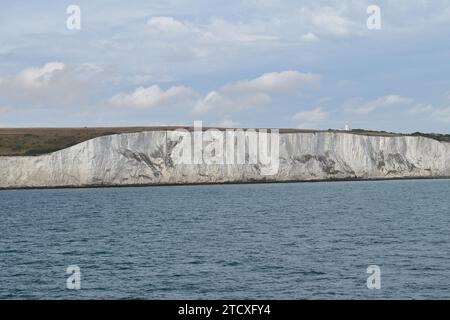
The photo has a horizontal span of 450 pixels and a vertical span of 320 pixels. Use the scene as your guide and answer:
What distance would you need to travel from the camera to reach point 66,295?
965 inches

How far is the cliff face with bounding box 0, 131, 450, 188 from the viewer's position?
3952 inches

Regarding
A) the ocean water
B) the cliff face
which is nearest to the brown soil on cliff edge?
the cliff face

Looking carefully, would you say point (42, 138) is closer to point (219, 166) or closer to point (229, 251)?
point (219, 166)

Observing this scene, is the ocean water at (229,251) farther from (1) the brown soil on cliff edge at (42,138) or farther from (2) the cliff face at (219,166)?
(1) the brown soil on cliff edge at (42,138)

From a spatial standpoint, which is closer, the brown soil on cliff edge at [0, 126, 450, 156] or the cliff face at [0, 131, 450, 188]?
the cliff face at [0, 131, 450, 188]

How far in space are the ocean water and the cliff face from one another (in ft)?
113

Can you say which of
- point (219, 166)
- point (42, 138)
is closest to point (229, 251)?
point (219, 166)

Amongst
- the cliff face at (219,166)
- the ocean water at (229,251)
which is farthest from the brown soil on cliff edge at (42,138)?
the ocean water at (229,251)

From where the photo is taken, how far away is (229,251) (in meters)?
34.9

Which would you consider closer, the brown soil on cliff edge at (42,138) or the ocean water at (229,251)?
the ocean water at (229,251)

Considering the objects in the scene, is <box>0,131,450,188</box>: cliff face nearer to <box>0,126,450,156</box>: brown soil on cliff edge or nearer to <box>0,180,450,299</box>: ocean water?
<box>0,126,450,156</box>: brown soil on cliff edge

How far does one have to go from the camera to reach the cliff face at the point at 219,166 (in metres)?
100

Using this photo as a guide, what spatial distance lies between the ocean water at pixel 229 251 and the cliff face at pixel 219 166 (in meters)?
34.3
